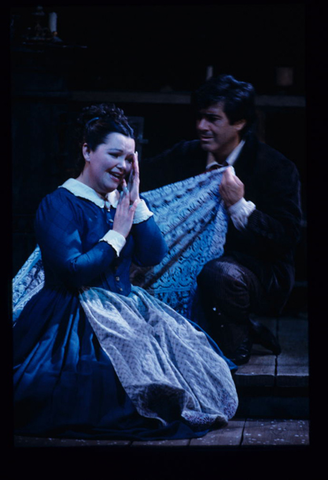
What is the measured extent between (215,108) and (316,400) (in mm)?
1689

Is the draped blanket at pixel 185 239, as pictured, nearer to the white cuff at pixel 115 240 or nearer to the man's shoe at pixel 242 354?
the man's shoe at pixel 242 354

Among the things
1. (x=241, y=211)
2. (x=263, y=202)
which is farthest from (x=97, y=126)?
(x=263, y=202)

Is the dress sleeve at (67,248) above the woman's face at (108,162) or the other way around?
the other way around

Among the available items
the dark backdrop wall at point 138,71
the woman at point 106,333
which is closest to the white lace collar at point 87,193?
the woman at point 106,333

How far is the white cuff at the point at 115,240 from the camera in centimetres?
391

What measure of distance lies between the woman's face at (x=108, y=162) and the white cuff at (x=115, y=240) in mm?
259

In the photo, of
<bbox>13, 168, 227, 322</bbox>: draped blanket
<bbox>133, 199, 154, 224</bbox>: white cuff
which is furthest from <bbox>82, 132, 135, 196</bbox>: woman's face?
<bbox>13, 168, 227, 322</bbox>: draped blanket

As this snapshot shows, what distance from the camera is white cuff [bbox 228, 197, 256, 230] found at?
428 centimetres

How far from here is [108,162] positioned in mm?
4020

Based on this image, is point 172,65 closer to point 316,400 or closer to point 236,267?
point 236,267

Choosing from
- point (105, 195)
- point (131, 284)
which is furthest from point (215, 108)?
point (131, 284)

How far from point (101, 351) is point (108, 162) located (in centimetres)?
99

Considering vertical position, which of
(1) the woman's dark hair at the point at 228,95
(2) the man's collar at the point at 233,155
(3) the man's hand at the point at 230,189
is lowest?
(3) the man's hand at the point at 230,189

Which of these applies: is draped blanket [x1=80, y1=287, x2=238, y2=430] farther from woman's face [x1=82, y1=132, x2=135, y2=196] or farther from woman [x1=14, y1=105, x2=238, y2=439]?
woman's face [x1=82, y1=132, x2=135, y2=196]
